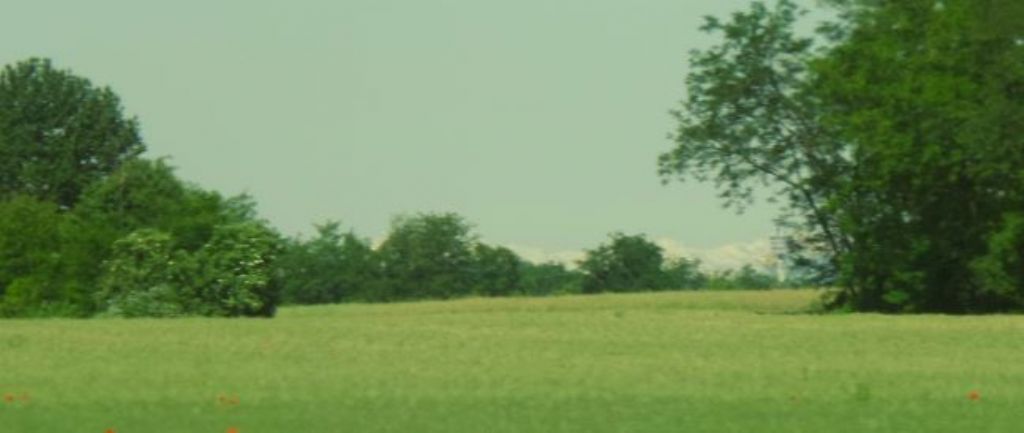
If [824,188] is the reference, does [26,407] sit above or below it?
below

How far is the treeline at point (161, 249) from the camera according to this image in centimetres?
6169

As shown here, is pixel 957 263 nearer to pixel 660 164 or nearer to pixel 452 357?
pixel 660 164

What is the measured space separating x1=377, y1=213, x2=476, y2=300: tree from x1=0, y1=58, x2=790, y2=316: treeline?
0.32 ft

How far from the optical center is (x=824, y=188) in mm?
67062

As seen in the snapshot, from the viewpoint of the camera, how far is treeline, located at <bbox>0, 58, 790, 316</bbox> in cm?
6169

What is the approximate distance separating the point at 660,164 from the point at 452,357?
35243mm

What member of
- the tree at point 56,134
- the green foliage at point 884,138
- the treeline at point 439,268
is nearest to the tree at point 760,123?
the green foliage at point 884,138

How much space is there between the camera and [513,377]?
27438 mm

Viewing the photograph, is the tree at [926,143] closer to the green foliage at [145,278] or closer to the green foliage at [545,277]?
the green foliage at [145,278]

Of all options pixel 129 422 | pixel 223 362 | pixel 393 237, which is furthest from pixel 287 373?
pixel 393 237

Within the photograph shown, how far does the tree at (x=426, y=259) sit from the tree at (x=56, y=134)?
44862 mm

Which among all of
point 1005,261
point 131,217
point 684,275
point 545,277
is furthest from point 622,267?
point 1005,261

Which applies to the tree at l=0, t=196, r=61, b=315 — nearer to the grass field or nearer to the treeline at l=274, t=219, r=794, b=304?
the grass field

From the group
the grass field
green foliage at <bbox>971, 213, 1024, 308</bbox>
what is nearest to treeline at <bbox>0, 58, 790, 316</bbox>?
the grass field
